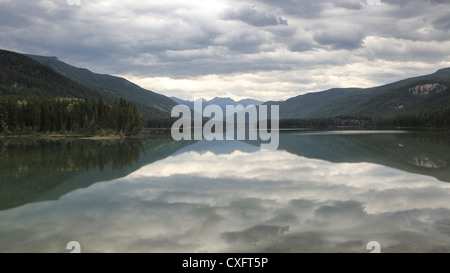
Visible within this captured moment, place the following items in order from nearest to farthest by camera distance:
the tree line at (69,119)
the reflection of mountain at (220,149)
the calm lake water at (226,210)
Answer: the calm lake water at (226,210), the reflection of mountain at (220,149), the tree line at (69,119)

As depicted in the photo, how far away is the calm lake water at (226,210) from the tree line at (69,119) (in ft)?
296

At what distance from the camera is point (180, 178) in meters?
30.6

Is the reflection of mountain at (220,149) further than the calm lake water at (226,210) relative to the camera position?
Yes

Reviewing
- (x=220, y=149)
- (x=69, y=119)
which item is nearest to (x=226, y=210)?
(x=220, y=149)

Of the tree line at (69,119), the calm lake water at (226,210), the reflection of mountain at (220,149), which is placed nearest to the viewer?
the calm lake water at (226,210)

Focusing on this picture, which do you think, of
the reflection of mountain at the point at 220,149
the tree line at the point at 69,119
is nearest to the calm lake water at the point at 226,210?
the reflection of mountain at the point at 220,149

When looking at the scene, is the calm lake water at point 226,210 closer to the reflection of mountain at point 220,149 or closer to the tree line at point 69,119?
the reflection of mountain at point 220,149

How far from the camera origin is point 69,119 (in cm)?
12600

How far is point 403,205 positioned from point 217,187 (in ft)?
42.5

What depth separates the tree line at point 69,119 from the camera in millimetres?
120062

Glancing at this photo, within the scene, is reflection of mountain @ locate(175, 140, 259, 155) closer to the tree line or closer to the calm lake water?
the calm lake water

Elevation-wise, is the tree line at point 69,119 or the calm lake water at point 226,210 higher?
the tree line at point 69,119
